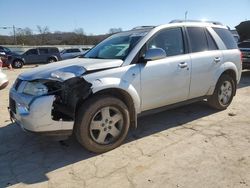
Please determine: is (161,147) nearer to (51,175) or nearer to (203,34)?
(51,175)

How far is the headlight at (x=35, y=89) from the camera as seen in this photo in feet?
13.0

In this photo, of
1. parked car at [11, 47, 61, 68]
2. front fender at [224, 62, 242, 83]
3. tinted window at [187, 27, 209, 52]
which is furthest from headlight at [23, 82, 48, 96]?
parked car at [11, 47, 61, 68]

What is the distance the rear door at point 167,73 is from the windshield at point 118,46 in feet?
0.89

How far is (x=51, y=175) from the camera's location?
3764 mm

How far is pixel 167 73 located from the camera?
4922mm

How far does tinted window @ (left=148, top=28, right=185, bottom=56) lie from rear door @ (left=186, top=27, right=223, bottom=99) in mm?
242

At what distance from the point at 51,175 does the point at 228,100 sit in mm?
4211

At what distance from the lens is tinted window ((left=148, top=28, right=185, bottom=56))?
4.97 meters

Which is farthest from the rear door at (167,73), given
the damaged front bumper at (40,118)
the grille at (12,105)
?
the grille at (12,105)

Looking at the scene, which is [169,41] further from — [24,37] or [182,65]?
[24,37]

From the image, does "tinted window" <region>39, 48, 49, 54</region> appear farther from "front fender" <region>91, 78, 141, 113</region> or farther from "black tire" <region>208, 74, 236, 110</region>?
"front fender" <region>91, 78, 141, 113</region>

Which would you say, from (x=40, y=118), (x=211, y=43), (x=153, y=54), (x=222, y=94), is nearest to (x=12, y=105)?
(x=40, y=118)

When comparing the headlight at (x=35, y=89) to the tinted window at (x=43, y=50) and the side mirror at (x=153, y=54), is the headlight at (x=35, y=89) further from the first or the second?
the tinted window at (x=43, y=50)

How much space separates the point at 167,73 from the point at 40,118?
216 centimetres
